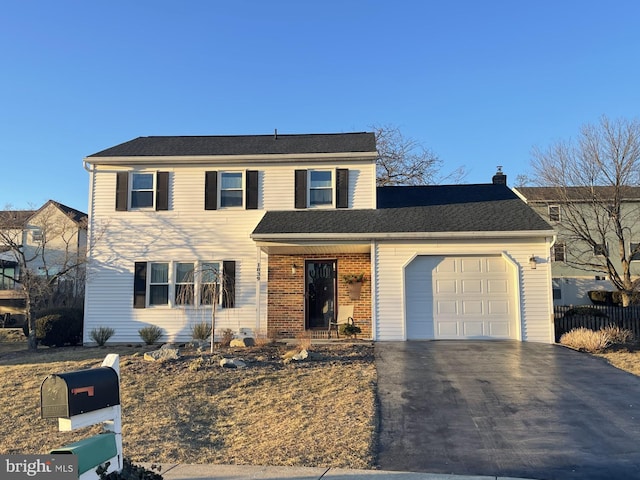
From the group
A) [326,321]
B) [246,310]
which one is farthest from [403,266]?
[246,310]

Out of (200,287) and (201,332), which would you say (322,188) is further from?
(201,332)

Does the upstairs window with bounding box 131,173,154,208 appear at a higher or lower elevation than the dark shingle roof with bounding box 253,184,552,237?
higher

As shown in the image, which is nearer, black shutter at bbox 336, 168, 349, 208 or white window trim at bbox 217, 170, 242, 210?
black shutter at bbox 336, 168, 349, 208

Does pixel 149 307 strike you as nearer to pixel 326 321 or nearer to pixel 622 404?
pixel 326 321

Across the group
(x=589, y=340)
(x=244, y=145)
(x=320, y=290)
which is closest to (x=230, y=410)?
(x=320, y=290)

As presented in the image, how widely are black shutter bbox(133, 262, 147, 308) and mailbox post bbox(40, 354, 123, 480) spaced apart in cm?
1079

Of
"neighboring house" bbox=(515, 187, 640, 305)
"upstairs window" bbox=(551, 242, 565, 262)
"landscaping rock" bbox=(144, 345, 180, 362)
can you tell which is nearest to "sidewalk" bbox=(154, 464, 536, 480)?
"landscaping rock" bbox=(144, 345, 180, 362)

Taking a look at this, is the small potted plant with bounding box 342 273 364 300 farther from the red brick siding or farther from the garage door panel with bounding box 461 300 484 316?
the garage door panel with bounding box 461 300 484 316

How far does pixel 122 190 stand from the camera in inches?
578

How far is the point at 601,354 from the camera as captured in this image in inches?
439

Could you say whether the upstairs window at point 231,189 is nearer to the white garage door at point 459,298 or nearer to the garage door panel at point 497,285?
the white garage door at point 459,298

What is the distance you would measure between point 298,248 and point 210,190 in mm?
3340

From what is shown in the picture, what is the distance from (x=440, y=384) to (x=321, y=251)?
20.7 ft

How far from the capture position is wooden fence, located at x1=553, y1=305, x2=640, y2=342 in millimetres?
13212
